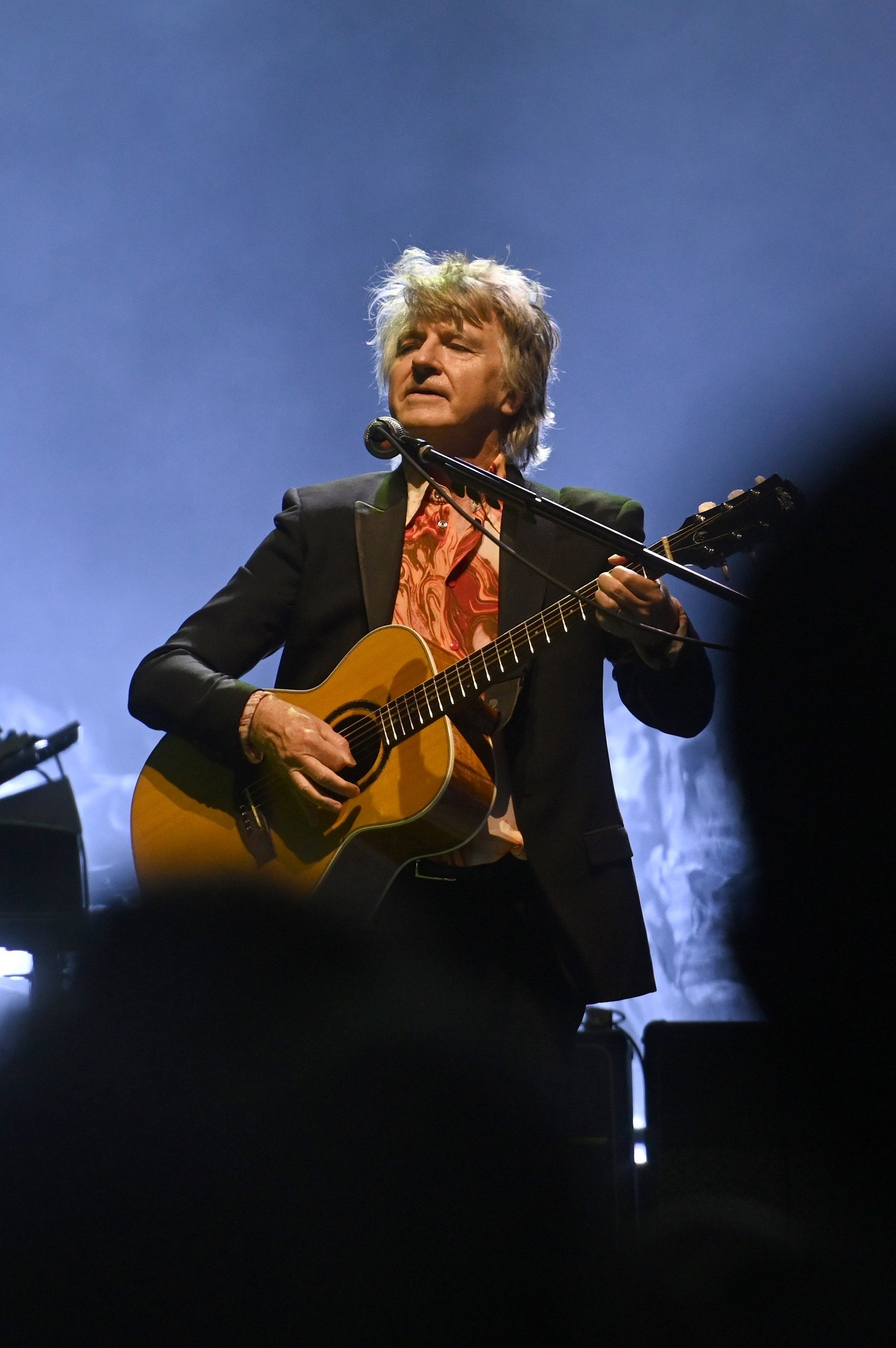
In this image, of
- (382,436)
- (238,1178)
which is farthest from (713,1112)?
(382,436)

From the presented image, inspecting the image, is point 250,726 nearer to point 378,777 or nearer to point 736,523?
point 378,777

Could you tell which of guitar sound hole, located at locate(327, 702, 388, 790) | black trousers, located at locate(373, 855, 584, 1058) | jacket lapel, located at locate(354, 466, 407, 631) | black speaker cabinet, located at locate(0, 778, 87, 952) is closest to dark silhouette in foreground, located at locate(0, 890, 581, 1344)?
black speaker cabinet, located at locate(0, 778, 87, 952)

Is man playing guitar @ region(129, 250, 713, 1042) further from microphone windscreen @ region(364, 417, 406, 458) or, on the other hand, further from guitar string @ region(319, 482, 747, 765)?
microphone windscreen @ region(364, 417, 406, 458)

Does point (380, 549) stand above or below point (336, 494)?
below

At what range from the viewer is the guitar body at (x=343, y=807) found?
6.08 ft

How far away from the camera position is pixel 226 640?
86.2 inches

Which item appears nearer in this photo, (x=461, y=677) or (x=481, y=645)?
(x=461, y=677)

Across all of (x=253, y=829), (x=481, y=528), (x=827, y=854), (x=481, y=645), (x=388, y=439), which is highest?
(x=388, y=439)

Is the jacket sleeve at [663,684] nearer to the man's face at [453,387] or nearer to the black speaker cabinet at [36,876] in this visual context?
the man's face at [453,387]

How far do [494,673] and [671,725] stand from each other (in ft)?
1.09

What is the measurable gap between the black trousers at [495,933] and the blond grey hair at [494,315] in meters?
0.98

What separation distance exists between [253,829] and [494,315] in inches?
46.8

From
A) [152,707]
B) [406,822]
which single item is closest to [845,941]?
[406,822]

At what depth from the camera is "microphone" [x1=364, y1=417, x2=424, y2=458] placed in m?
1.81
